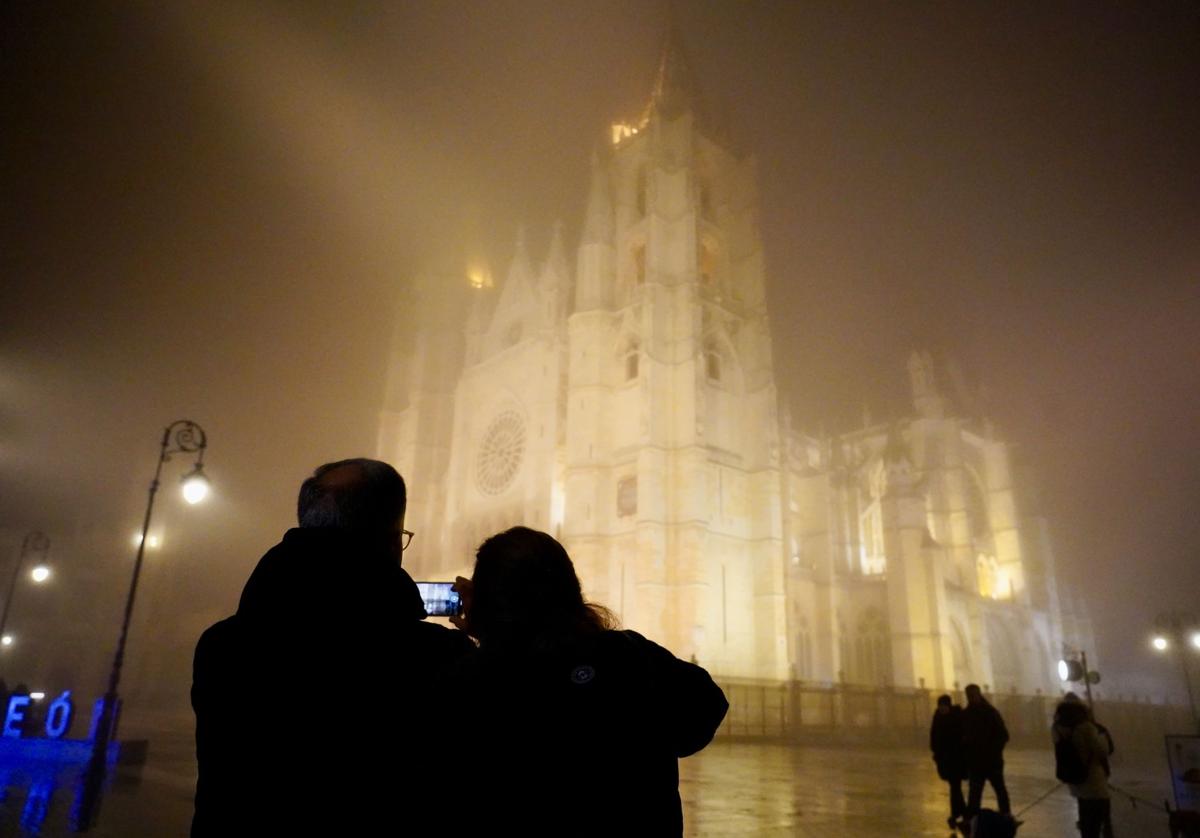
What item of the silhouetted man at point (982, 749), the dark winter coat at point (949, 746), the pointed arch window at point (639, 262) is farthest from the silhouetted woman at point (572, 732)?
the pointed arch window at point (639, 262)

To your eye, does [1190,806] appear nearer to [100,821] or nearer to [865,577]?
[100,821]

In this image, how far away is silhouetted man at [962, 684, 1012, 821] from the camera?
7816 mm

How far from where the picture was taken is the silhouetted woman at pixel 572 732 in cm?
144

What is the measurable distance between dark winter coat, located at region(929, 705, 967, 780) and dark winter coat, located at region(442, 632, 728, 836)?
26.9ft

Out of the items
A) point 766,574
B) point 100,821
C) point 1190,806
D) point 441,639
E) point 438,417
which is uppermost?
point 438,417

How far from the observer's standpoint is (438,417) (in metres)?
39.0

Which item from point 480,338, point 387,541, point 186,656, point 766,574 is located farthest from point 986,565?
point 387,541

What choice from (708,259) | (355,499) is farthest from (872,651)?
(355,499)

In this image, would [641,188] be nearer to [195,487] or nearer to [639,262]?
[639,262]

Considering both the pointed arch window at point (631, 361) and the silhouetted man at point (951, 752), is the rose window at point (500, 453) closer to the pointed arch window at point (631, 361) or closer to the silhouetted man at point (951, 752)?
the pointed arch window at point (631, 361)

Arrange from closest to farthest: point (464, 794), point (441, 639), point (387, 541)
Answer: point (464, 794) → point (441, 639) → point (387, 541)

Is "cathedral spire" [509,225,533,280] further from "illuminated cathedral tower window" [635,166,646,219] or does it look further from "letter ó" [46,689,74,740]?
"letter ó" [46,689,74,740]

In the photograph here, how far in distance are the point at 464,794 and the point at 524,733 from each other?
17 centimetres

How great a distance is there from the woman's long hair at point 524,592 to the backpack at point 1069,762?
6.35 meters
